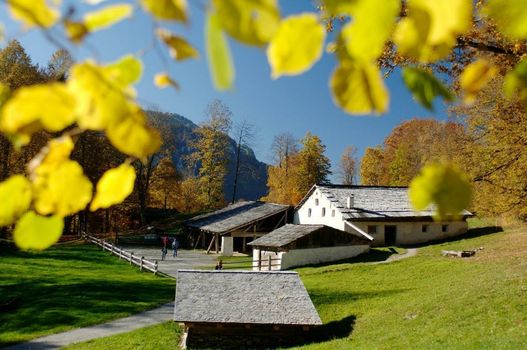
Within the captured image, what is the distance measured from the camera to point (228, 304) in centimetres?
1714

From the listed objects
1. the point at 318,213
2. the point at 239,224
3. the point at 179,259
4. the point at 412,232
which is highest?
the point at 318,213

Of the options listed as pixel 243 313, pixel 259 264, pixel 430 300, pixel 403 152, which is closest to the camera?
pixel 243 313

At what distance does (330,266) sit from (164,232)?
1042 inches

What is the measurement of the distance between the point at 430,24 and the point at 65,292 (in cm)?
2494

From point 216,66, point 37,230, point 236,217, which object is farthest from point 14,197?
point 236,217

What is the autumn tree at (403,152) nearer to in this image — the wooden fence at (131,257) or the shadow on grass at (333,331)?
the wooden fence at (131,257)

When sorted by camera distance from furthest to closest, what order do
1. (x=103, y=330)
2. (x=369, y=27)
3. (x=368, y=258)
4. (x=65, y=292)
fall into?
(x=368, y=258) → (x=65, y=292) → (x=103, y=330) → (x=369, y=27)

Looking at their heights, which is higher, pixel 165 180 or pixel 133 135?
pixel 165 180

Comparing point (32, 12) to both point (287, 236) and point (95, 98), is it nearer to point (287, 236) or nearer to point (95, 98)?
point (95, 98)

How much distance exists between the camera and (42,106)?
0.61 metres

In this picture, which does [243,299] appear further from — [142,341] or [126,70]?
[126,70]

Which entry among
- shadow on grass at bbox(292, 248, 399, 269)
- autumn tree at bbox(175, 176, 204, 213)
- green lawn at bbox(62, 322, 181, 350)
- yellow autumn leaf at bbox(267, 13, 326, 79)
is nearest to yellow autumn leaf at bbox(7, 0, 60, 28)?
yellow autumn leaf at bbox(267, 13, 326, 79)

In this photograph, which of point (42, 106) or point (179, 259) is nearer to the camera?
point (42, 106)

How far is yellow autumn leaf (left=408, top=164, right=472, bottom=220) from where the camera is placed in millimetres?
696
